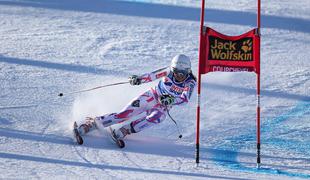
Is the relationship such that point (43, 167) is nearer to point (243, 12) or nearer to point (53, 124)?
point (53, 124)

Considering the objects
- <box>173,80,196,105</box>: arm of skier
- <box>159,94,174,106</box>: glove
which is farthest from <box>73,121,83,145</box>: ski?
<box>173,80,196,105</box>: arm of skier

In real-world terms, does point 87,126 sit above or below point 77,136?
above

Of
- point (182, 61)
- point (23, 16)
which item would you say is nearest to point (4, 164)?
point (182, 61)

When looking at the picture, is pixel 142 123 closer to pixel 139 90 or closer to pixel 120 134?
pixel 120 134

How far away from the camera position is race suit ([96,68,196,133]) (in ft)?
33.8

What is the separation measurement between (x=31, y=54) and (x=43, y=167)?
4459 millimetres

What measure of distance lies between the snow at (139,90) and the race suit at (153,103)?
0.30 metres

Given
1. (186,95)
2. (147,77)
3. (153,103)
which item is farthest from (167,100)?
(147,77)

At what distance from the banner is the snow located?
1316 mm

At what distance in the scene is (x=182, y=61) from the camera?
10234 millimetres

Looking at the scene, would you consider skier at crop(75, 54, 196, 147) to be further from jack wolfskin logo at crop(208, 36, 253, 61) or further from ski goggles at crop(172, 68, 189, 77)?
jack wolfskin logo at crop(208, 36, 253, 61)

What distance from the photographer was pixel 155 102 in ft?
34.7

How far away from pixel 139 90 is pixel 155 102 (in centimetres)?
163

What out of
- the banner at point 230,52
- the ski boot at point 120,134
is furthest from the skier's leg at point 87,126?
the banner at point 230,52
